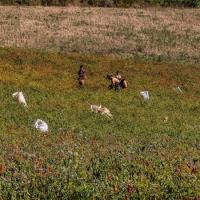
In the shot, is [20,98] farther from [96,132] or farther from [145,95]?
[145,95]

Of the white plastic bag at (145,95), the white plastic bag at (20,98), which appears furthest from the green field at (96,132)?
the white plastic bag at (20,98)

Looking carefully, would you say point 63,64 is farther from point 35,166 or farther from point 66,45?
point 35,166

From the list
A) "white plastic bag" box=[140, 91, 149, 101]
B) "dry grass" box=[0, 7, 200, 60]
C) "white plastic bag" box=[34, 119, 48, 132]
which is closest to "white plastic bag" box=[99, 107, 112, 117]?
"white plastic bag" box=[34, 119, 48, 132]

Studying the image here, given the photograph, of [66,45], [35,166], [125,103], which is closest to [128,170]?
[35,166]

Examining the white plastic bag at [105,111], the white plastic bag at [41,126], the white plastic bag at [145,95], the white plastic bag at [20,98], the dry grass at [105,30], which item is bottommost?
the dry grass at [105,30]

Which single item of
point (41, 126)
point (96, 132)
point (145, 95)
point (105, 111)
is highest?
point (41, 126)

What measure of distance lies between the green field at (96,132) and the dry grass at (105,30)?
583 inches

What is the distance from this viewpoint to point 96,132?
2839cm

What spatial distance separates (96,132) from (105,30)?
57.9 m

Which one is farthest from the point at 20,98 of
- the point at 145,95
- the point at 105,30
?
the point at 105,30

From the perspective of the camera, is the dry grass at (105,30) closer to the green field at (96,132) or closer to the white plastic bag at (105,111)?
the green field at (96,132)

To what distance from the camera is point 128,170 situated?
1430 centimetres

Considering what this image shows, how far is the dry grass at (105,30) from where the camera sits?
7519 centimetres

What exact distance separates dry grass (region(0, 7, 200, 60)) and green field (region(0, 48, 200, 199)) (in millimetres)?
14799
